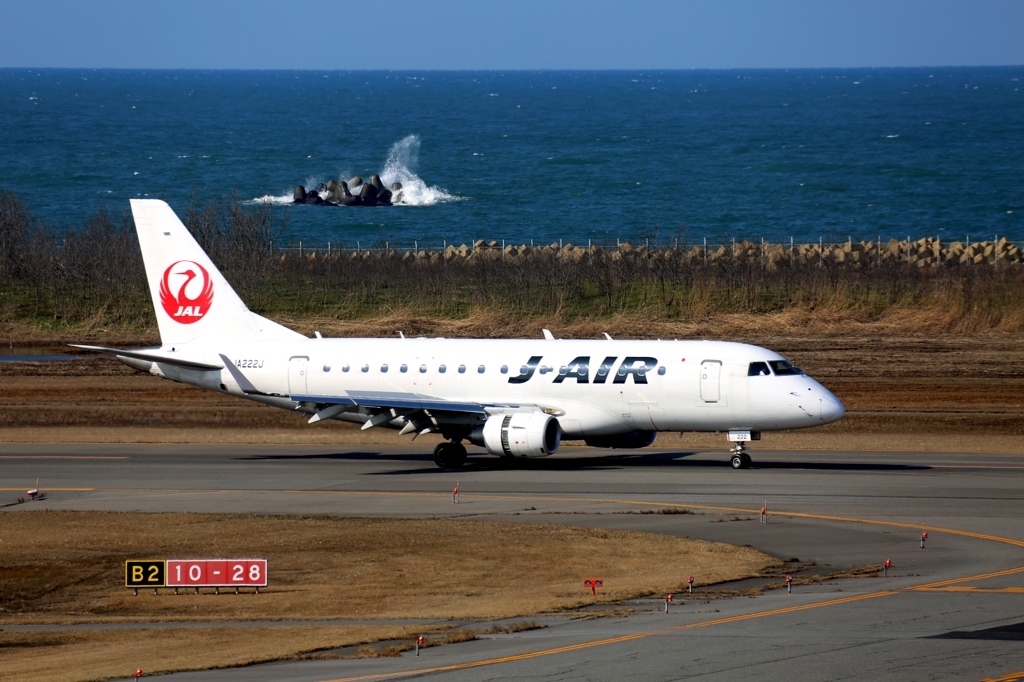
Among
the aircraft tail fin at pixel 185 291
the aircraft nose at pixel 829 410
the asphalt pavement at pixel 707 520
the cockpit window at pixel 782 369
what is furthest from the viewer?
the aircraft tail fin at pixel 185 291

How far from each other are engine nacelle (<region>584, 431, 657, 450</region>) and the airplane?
0.14ft

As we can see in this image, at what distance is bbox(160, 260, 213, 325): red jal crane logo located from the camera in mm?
48188

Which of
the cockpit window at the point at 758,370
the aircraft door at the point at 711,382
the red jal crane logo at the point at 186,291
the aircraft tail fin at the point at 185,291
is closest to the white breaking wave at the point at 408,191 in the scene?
the aircraft tail fin at the point at 185,291

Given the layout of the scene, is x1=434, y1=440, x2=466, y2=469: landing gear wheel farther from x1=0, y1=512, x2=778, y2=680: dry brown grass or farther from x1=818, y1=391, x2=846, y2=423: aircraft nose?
x1=818, y1=391, x2=846, y2=423: aircraft nose

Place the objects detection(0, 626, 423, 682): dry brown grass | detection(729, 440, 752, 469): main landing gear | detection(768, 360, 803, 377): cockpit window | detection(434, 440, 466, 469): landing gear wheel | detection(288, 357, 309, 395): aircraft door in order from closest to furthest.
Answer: detection(0, 626, 423, 682): dry brown grass
detection(768, 360, 803, 377): cockpit window
detection(729, 440, 752, 469): main landing gear
detection(434, 440, 466, 469): landing gear wheel
detection(288, 357, 309, 395): aircraft door

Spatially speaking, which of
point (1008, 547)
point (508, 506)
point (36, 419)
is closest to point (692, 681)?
point (1008, 547)

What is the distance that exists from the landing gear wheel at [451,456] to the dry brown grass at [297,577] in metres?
10.0

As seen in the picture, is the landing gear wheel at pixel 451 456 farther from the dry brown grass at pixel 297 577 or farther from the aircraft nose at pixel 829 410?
the aircraft nose at pixel 829 410

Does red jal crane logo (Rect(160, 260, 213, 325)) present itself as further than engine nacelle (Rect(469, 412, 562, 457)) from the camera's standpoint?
Yes

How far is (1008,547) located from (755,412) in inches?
498

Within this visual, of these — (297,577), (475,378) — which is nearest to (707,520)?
(297,577)

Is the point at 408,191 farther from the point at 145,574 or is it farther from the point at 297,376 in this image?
the point at 145,574

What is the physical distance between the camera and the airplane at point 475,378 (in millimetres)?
42469

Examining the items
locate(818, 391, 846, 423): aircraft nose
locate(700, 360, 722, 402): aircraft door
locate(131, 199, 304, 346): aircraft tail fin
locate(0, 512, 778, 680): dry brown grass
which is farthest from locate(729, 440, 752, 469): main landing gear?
locate(131, 199, 304, 346): aircraft tail fin
